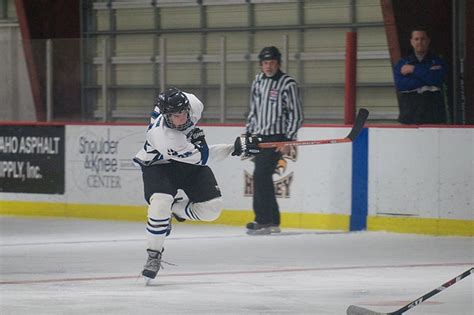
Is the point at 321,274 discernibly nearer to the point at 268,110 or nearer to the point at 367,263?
the point at 367,263

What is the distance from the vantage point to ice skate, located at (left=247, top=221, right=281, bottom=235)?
42.1 feet

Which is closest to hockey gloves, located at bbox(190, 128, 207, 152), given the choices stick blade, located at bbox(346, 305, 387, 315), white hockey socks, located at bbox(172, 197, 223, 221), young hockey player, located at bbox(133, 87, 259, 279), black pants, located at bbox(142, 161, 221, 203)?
young hockey player, located at bbox(133, 87, 259, 279)

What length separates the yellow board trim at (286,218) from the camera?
1238 cm

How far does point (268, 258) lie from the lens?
10828mm

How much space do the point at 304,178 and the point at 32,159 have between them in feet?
11.9

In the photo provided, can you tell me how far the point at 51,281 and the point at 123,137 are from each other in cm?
556

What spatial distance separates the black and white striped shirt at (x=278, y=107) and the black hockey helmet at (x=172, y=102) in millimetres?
3659

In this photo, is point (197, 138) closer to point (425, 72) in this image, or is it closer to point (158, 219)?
point (158, 219)

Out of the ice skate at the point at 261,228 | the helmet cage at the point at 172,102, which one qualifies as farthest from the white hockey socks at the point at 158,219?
the ice skate at the point at 261,228

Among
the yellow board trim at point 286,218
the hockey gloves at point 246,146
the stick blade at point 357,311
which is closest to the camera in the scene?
the stick blade at point 357,311

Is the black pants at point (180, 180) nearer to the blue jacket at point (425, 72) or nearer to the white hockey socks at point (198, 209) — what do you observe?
the white hockey socks at point (198, 209)

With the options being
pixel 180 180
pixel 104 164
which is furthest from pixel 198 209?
pixel 104 164

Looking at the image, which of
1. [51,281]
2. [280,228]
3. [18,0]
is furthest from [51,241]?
[18,0]

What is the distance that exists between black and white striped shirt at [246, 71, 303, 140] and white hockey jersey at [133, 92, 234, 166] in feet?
10.6
